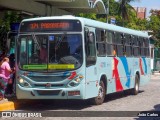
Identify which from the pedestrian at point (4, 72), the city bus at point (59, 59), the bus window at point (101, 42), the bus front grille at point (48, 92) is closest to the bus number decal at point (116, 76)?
the bus window at point (101, 42)

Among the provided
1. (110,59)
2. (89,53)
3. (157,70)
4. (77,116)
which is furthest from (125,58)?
(157,70)

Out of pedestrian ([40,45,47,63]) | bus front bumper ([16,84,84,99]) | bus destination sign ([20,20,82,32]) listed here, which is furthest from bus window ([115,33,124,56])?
bus front bumper ([16,84,84,99])

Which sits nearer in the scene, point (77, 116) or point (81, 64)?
point (77, 116)

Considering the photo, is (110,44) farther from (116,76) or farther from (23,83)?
(23,83)

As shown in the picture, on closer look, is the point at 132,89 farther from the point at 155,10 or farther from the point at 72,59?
the point at 155,10

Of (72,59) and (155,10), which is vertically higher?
(155,10)

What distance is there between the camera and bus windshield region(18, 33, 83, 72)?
13539mm

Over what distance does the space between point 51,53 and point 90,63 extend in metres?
1.28

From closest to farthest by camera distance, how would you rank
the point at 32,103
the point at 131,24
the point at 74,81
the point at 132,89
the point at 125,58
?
the point at 74,81
the point at 32,103
the point at 125,58
the point at 132,89
the point at 131,24

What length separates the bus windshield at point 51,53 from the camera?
1354 cm

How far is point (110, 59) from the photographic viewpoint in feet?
53.3

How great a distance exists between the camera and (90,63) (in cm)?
1402

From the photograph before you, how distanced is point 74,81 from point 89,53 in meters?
1.10

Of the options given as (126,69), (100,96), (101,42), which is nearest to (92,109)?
(100,96)
